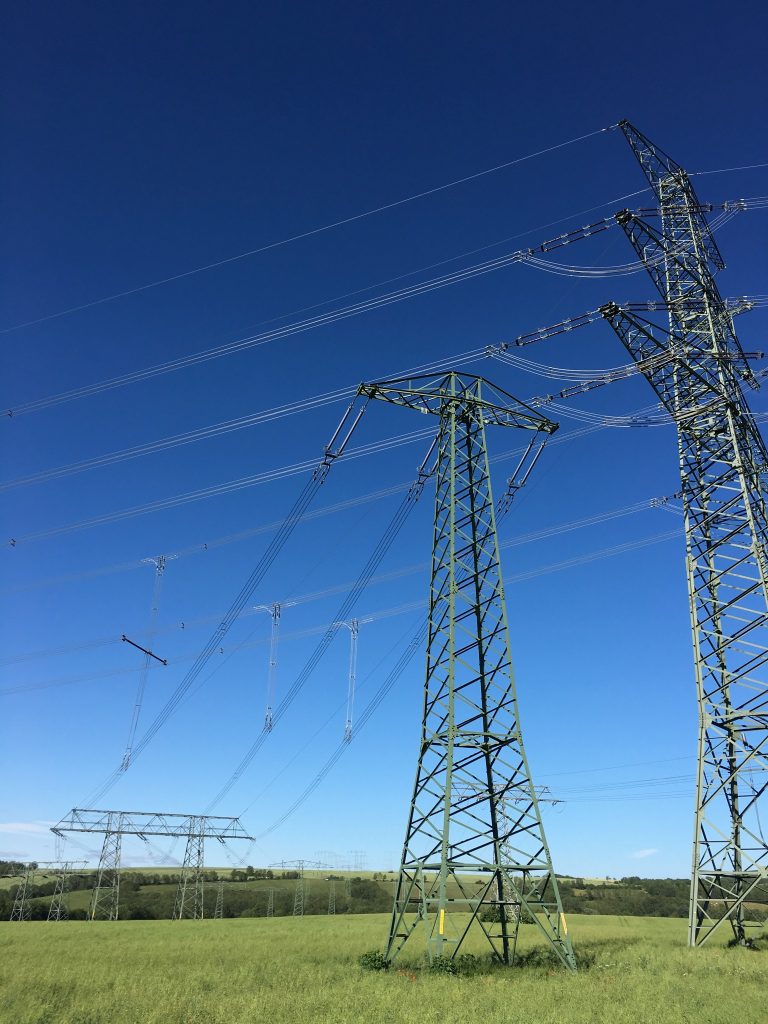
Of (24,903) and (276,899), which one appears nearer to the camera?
(24,903)

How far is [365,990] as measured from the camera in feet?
63.1

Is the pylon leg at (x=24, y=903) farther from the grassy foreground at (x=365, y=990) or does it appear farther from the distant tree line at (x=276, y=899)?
the grassy foreground at (x=365, y=990)

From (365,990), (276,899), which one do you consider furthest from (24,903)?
(365,990)

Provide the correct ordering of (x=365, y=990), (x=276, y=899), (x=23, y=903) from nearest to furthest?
(x=365, y=990) → (x=23, y=903) → (x=276, y=899)

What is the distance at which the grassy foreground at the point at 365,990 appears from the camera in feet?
52.1

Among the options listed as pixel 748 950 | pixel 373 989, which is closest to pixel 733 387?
pixel 748 950

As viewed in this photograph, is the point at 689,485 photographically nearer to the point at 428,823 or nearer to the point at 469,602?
the point at 469,602

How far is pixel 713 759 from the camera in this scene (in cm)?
2598

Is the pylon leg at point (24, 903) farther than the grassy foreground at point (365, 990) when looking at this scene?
Yes

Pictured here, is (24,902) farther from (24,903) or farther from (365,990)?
(365,990)

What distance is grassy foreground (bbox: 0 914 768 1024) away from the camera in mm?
15867

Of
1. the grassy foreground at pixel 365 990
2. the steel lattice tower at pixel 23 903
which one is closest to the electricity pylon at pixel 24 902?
the steel lattice tower at pixel 23 903

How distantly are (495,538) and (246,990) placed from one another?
1869cm

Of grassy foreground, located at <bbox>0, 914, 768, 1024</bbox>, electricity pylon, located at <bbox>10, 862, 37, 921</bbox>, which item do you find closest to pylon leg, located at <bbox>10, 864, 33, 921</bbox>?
electricity pylon, located at <bbox>10, 862, 37, 921</bbox>
